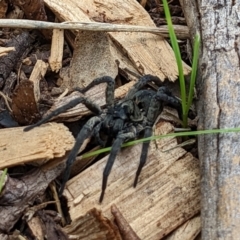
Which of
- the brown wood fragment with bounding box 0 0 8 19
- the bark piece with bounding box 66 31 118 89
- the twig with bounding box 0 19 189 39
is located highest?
the brown wood fragment with bounding box 0 0 8 19

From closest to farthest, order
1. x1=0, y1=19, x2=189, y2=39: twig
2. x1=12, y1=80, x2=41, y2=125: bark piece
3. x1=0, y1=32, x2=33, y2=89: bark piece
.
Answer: x1=12, y1=80, x2=41, y2=125: bark piece → x1=0, y1=19, x2=189, y2=39: twig → x1=0, y1=32, x2=33, y2=89: bark piece

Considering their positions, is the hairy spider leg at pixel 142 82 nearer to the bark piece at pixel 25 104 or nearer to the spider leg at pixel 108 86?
the spider leg at pixel 108 86

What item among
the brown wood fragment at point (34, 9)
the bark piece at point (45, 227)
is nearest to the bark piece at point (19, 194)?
the bark piece at point (45, 227)

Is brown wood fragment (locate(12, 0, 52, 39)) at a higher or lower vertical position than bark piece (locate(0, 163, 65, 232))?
higher

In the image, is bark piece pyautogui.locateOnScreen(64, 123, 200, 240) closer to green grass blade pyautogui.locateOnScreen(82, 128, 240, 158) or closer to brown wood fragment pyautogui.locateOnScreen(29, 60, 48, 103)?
green grass blade pyautogui.locateOnScreen(82, 128, 240, 158)

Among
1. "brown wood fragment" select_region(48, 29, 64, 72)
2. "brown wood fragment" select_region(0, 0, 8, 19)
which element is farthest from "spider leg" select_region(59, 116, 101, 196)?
"brown wood fragment" select_region(0, 0, 8, 19)

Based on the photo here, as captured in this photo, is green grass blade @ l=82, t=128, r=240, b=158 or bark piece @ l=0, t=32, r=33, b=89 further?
bark piece @ l=0, t=32, r=33, b=89

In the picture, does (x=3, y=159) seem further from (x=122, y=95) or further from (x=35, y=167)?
(x=122, y=95)
